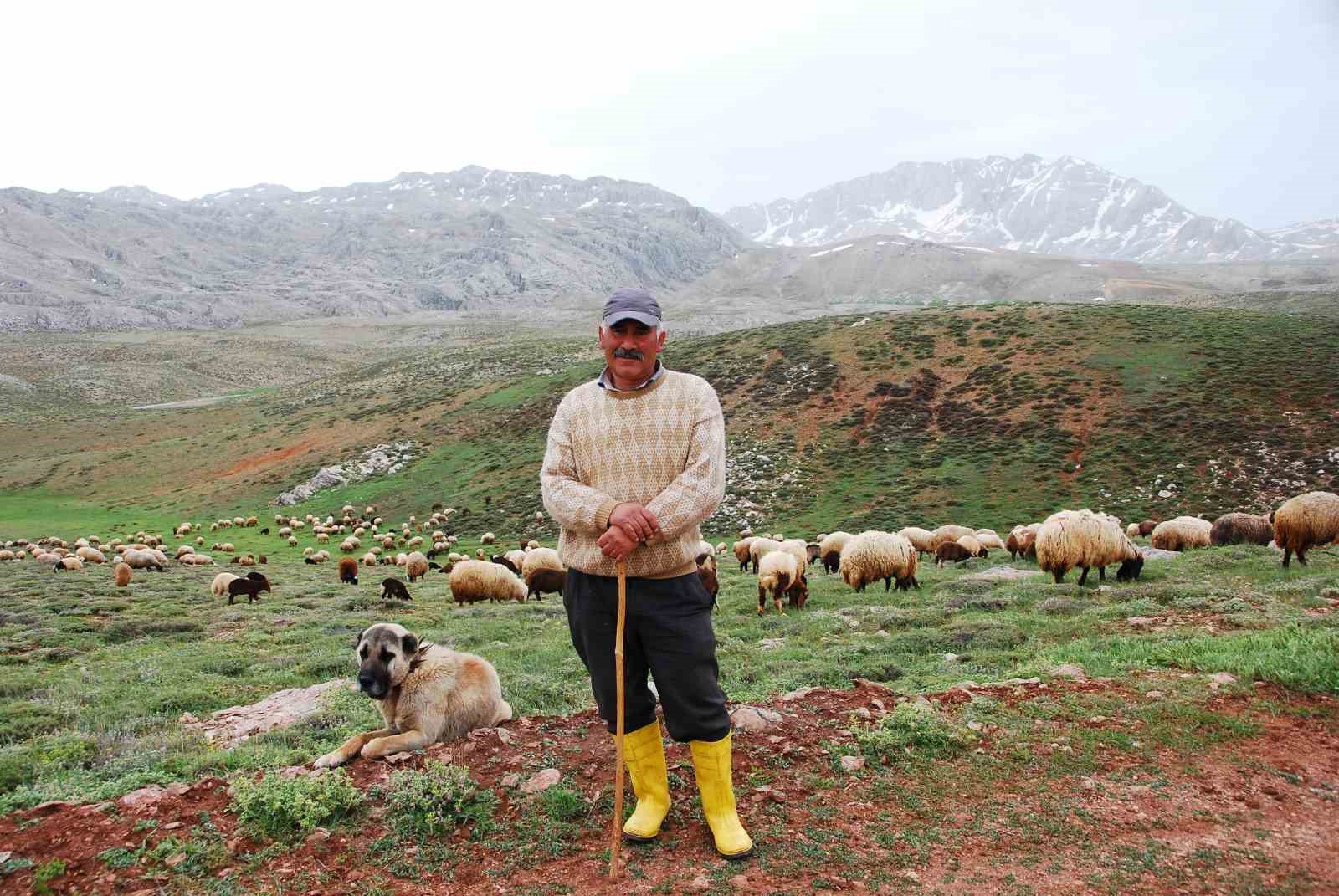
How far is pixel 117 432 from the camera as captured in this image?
234ft

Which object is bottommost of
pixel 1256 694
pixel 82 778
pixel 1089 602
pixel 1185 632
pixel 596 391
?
pixel 1089 602

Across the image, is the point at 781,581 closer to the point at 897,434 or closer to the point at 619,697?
the point at 619,697

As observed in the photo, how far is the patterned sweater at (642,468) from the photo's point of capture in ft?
12.8

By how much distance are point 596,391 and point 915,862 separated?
329 centimetres

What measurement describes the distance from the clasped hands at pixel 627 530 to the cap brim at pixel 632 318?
107 centimetres

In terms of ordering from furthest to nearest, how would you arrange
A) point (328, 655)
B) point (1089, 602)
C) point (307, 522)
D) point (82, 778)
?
point (307, 522) → point (1089, 602) → point (328, 655) → point (82, 778)

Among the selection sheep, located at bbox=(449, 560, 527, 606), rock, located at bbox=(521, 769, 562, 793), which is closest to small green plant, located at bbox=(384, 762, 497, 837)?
rock, located at bbox=(521, 769, 562, 793)

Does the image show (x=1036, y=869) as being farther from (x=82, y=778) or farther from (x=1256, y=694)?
(x=82, y=778)

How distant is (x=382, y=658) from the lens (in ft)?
17.7

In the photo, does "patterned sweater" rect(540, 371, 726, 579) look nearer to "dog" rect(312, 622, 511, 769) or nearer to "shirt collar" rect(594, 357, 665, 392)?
"shirt collar" rect(594, 357, 665, 392)

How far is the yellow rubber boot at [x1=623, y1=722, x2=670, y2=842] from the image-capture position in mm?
4359

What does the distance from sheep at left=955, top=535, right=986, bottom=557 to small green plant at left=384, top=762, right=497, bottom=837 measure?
19.4m

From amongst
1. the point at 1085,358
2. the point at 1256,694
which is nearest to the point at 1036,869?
the point at 1256,694

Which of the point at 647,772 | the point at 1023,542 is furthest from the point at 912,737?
the point at 1023,542
